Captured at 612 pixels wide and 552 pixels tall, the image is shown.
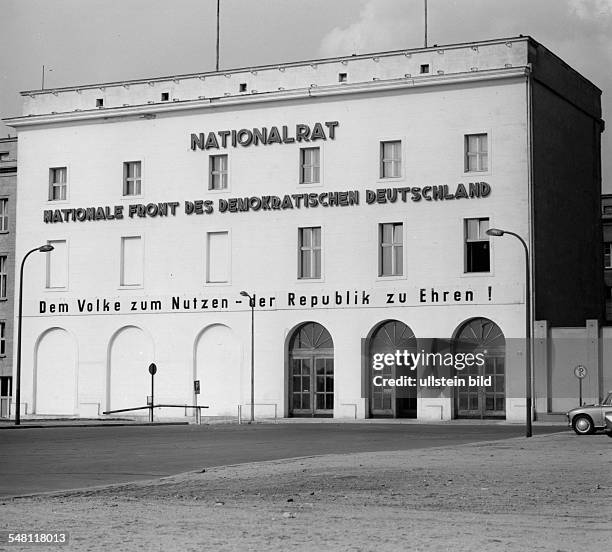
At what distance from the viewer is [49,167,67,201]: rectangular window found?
68.6 m

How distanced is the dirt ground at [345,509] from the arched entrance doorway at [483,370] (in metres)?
32.4

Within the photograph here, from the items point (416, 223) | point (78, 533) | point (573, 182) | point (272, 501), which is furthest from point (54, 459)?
point (573, 182)

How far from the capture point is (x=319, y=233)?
2454 inches

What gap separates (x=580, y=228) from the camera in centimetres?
6481

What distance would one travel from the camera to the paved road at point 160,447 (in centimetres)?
2427

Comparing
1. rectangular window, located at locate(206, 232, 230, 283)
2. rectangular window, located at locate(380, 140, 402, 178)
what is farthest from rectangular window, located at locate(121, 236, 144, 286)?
rectangular window, located at locate(380, 140, 402, 178)

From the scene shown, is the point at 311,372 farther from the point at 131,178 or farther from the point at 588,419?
the point at 588,419

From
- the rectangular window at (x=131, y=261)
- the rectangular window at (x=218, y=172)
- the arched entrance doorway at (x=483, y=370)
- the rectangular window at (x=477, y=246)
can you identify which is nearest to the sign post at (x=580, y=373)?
the arched entrance doorway at (x=483, y=370)

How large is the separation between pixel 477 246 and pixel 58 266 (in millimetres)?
22007

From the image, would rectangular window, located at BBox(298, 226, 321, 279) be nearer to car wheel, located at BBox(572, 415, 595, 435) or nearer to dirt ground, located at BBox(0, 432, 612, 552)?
car wheel, located at BBox(572, 415, 595, 435)

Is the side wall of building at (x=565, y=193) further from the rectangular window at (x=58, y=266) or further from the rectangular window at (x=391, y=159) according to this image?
the rectangular window at (x=58, y=266)

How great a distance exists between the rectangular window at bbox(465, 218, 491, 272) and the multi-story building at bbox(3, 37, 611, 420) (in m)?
0.07

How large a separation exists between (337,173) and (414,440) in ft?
81.5

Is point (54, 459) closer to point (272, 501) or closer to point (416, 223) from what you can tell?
point (272, 501)
